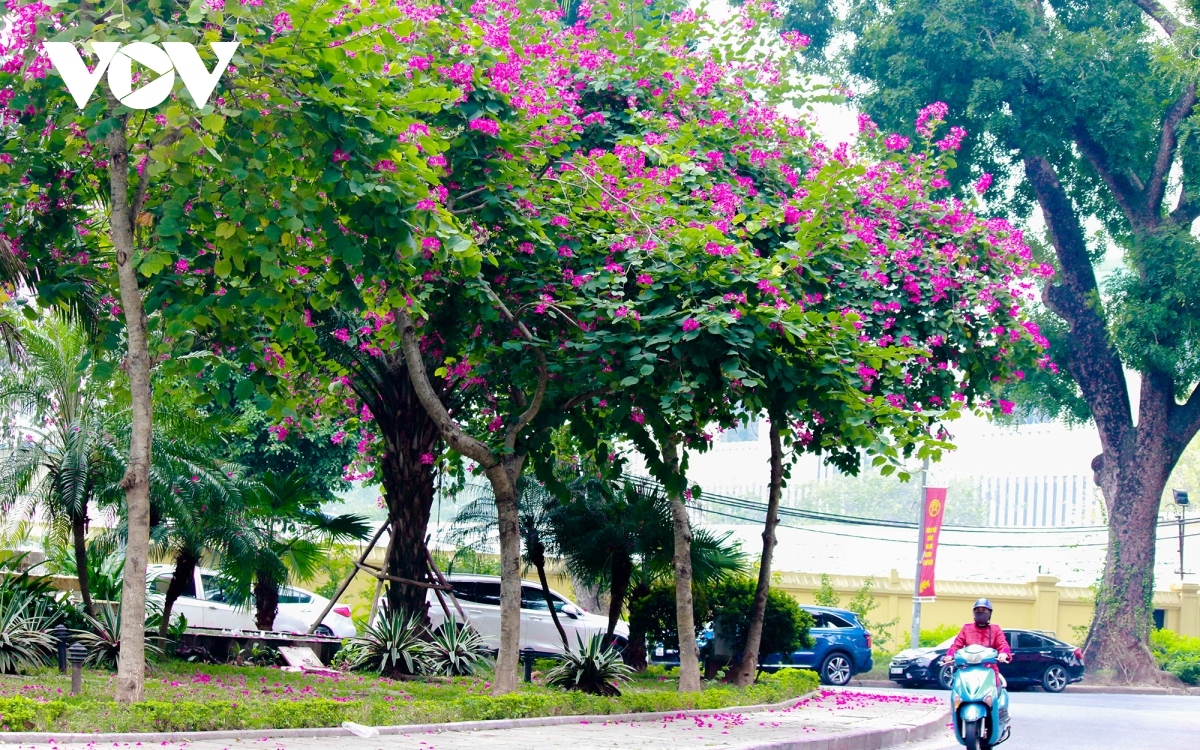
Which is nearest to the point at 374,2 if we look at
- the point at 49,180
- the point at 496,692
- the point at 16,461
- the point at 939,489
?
the point at 49,180

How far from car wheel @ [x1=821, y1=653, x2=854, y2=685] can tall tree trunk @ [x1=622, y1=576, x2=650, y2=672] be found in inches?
208

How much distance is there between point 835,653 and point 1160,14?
1591cm

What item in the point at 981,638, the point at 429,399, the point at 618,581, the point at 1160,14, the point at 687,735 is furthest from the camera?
the point at 1160,14

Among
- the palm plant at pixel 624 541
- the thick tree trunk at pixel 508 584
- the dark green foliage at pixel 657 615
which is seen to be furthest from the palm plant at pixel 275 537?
the dark green foliage at pixel 657 615

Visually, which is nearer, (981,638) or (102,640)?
(981,638)

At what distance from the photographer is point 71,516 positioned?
1504cm

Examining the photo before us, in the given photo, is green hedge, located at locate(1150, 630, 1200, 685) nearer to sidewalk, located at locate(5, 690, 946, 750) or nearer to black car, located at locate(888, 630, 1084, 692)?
black car, located at locate(888, 630, 1084, 692)

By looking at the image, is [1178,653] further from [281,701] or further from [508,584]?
[281,701]

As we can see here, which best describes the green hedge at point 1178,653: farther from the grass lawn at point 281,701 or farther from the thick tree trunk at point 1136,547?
the grass lawn at point 281,701

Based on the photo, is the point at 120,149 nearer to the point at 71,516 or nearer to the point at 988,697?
the point at 71,516

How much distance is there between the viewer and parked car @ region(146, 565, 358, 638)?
20.8m

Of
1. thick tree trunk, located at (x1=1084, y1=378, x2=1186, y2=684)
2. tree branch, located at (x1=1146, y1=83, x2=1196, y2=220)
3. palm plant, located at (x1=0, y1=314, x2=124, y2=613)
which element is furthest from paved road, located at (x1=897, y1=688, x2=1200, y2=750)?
tree branch, located at (x1=1146, y1=83, x2=1196, y2=220)

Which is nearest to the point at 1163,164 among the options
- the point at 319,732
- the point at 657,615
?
the point at 657,615

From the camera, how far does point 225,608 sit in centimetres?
2116
